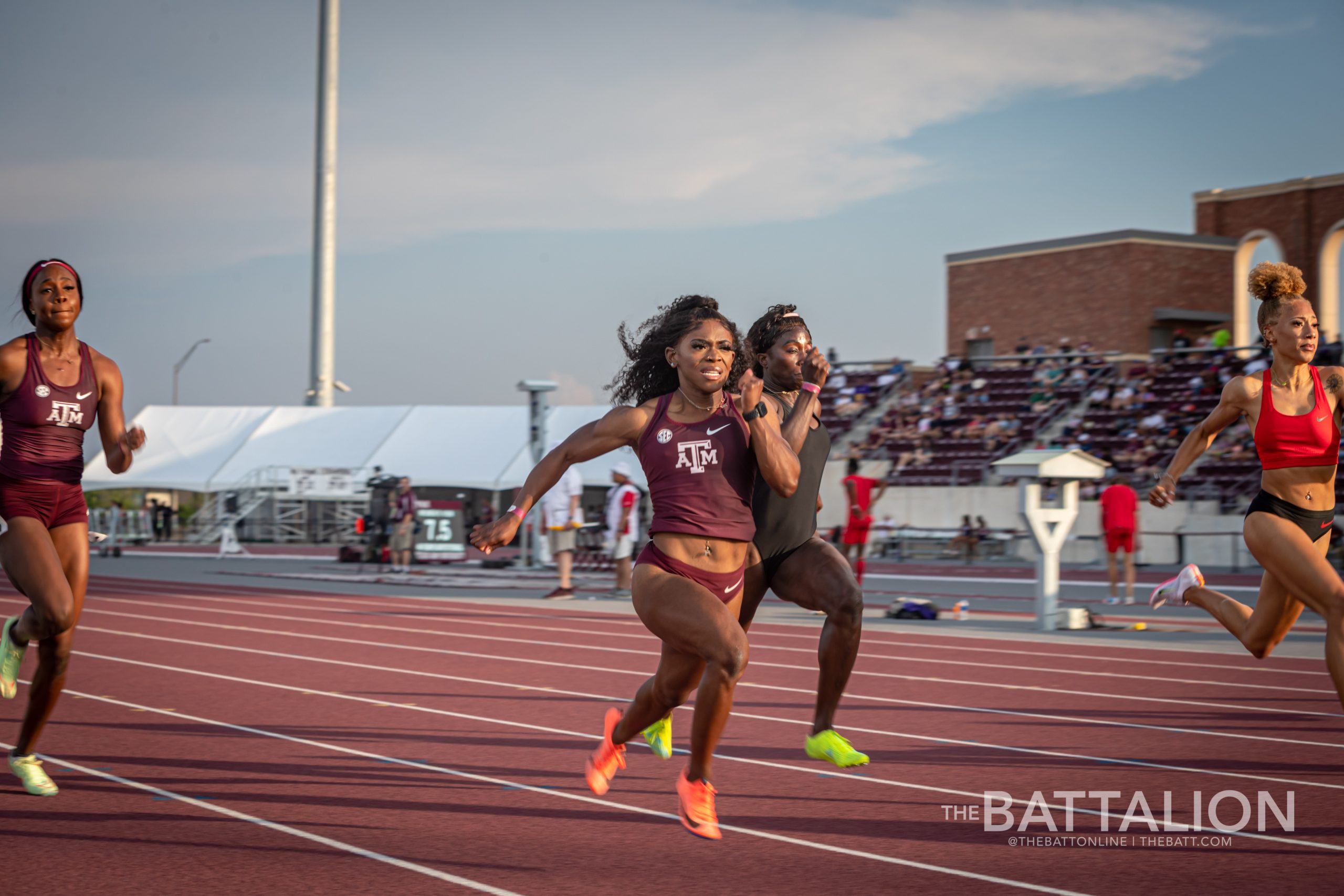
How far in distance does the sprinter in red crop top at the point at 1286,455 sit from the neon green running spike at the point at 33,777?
5117mm

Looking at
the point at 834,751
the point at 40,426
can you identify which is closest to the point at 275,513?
the point at 40,426

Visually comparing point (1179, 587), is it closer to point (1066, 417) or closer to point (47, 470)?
point (47, 470)

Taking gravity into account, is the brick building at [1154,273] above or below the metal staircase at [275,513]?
above

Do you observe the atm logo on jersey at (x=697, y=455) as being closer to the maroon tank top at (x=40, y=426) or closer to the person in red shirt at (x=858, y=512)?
the maroon tank top at (x=40, y=426)

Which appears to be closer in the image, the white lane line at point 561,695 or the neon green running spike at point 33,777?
the neon green running spike at point 33,777

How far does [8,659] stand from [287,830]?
5.64ft

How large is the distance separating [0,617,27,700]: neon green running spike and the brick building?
38.4m

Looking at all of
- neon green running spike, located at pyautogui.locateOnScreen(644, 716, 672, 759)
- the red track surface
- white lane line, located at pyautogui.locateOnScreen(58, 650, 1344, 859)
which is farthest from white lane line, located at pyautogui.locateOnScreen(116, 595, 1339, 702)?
neon green running spike, located at pyautogui.locateOnScreen(644, 716, 672, 759)

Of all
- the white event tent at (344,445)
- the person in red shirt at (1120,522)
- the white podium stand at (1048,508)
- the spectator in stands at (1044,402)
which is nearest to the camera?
the white podium stand at (1048,508)

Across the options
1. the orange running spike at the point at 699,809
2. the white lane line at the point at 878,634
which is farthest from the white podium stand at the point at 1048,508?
the orange running spike at the point at 699,809

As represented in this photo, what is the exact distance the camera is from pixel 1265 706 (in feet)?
27.7

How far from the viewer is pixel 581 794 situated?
5805 mm

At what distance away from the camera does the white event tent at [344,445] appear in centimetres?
3469

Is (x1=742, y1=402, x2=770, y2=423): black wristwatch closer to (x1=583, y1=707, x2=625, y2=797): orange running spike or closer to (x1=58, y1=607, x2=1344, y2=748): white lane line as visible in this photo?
(x1=583, y1=707, x2=625, y2=797): orange running spike
